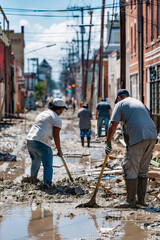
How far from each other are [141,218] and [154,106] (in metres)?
16.3

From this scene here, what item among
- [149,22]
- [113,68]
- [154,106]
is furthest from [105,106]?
[113,68]

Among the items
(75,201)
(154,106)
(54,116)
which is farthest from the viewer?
(154,106)

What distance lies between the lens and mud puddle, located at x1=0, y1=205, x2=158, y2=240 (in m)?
5.70

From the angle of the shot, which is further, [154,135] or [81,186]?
[81,186]

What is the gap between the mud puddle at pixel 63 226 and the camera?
18.7 feet

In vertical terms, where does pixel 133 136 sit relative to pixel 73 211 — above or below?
above

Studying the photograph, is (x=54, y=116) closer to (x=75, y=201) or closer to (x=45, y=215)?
(x=75, y=201)

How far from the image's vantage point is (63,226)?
20.2 feet

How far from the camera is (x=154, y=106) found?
882 inches

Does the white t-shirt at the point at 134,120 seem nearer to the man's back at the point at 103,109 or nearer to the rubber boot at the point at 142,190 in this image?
the rubber boot at the point at 142,190

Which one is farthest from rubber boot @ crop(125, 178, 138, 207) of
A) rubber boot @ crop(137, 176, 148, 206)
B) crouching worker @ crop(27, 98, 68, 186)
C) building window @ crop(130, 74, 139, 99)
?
building window @ crop(130, 74, 139, 99)

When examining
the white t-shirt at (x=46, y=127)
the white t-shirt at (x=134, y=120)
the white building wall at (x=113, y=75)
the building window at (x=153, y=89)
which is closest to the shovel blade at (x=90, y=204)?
the white t-shirt at (x=134, y=120)

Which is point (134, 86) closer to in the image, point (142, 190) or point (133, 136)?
point (142, 190)

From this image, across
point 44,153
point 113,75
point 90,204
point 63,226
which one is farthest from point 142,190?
point 113,75
